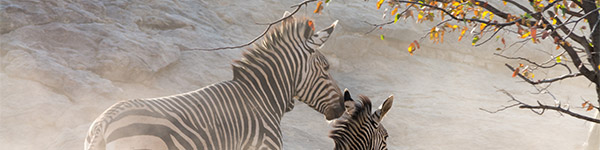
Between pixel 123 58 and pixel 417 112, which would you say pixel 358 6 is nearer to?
pixel 417 112

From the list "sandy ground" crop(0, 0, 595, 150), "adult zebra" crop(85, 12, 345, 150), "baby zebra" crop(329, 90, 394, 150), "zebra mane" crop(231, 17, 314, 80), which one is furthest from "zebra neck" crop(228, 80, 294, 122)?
"sandy ground" crop(0, 0, 595, 150)

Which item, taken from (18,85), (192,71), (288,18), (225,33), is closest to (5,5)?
(18,85)

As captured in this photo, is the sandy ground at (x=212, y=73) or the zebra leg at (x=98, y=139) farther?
the sandy ground at (x=212, y=73)

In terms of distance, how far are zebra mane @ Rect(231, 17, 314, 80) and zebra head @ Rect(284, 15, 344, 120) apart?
0.5 inches

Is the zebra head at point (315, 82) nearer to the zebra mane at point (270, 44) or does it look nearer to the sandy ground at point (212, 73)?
the zebra mane at point (270, 44)

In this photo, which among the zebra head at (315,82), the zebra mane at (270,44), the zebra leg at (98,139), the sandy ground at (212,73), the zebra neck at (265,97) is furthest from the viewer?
the sandy ground at (212,73)

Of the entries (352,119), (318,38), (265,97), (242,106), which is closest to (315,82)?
(318,38)

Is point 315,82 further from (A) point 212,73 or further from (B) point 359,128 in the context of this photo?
(A) point 212,73

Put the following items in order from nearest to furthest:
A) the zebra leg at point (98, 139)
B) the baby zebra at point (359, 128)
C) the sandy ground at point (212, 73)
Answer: the zebra leg at point (98, 139) < the baby zebra at point (359, 128) < the sandy ground at point (212, 73)

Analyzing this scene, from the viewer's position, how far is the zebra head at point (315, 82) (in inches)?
201

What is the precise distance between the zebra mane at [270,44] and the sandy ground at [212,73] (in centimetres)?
374

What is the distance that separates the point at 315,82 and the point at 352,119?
120cm

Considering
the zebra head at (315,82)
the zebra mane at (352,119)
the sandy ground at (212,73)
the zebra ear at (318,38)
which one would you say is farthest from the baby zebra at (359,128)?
the sandy ground at (212,73)

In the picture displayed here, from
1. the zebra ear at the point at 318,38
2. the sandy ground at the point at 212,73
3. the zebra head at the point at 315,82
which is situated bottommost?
the sandy ground at the point at 212,73
